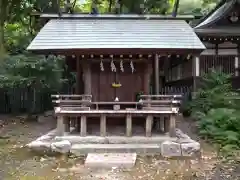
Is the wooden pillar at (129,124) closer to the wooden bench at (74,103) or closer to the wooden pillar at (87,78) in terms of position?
the wooden bench at (74,103)

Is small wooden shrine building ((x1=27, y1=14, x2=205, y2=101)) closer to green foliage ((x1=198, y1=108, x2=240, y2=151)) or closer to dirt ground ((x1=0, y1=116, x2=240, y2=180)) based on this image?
green foliage ((x1=198, y1=108, x2=240, y2=151))

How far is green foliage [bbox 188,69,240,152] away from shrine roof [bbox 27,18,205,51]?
2821 millimetres

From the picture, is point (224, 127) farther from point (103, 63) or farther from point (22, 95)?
point (22, 95)

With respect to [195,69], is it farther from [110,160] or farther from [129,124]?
[110,160]

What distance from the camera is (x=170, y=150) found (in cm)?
961

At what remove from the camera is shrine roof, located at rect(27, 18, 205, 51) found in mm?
11047

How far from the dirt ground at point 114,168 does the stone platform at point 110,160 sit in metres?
0.18

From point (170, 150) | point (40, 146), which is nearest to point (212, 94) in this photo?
point (170, 150)

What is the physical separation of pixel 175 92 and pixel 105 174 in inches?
468

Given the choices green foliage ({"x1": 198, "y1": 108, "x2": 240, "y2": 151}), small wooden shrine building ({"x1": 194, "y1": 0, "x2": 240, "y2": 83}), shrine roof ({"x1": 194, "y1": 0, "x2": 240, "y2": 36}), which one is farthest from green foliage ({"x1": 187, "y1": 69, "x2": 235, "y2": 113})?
shrine roof ({"x1": 194, "y1": 0, "x2": 240, "y2": 36})

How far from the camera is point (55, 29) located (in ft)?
40.6

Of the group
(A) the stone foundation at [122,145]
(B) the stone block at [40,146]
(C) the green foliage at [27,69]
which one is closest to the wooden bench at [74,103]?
(A) the stone foundation at [122,145]

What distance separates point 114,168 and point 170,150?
6.62ft

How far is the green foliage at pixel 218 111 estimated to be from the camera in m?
10.8
